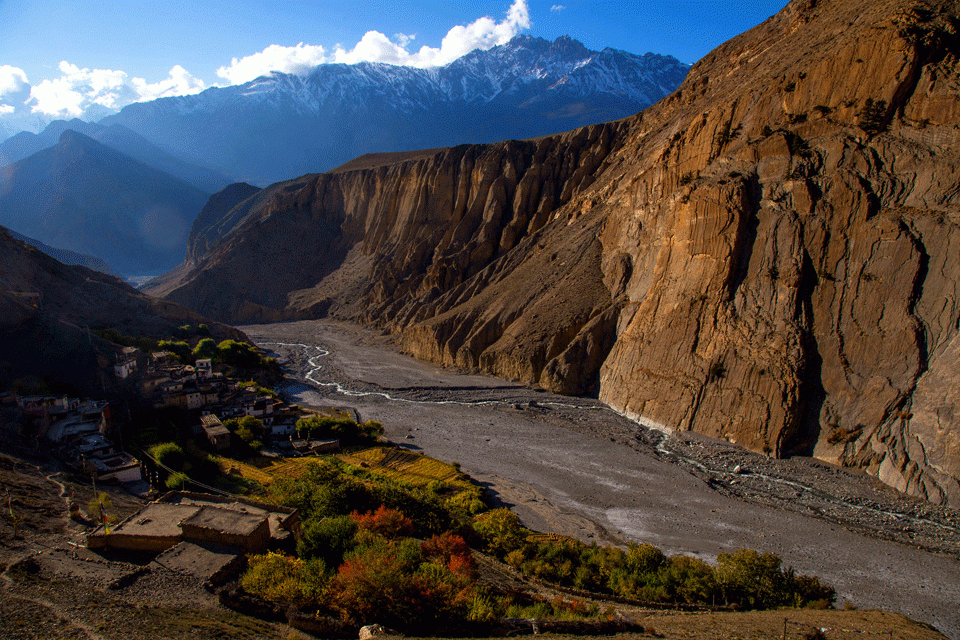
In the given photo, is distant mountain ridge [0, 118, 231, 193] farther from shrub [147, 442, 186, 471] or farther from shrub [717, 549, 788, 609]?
shrub [717, 549, 788, 609]

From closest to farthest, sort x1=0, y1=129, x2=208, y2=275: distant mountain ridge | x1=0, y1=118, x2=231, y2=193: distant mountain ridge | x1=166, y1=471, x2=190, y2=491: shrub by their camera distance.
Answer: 1. x1=166, y1=471, x2=190, y2=491: shrub
2. x1=0, y1=129, x2=208, y2=275: distant mountain ridge
3. x1=0, y1=118, x2=231, y2=193: distant mountain ridge

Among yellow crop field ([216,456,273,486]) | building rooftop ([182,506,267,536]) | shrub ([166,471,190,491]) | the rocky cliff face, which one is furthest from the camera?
the rocky cliff face

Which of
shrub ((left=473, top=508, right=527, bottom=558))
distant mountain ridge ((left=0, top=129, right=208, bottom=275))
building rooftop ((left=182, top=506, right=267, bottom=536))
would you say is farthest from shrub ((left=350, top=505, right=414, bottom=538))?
distant mountain ridge ((left=0, top=129, right=208, bottom=275))

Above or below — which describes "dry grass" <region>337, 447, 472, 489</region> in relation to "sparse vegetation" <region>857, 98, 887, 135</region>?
below

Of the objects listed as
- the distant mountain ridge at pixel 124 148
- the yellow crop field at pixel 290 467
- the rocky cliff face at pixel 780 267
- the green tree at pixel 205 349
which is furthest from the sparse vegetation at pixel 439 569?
the distant mountain ridge at pixel 124 148

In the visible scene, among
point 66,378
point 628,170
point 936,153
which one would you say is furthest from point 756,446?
point 66,378

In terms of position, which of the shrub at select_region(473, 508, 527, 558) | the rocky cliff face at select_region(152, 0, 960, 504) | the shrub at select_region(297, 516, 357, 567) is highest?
the rocky cliff face at select_region(152, 0, 960, 504)

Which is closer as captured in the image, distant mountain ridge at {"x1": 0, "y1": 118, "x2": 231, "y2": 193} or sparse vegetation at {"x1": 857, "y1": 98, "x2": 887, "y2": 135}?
sparse vegetation at {"x1": 857, "y1": 98, "x2": 887, "y2": 135}


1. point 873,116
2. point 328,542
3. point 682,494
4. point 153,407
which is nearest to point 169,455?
point 153,407
